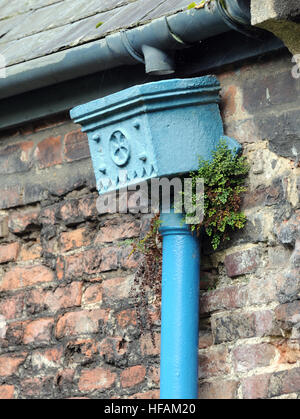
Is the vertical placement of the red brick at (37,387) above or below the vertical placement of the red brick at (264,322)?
below

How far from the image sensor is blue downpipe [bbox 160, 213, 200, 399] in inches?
123

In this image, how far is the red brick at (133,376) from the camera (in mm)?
3393

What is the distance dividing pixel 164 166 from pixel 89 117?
0.39 metres

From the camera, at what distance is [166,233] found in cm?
331

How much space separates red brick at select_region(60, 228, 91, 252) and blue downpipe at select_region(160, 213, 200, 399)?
1.63ft

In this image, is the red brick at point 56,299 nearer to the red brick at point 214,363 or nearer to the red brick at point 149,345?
the red brick at point 149,345

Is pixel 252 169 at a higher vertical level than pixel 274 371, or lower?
higher

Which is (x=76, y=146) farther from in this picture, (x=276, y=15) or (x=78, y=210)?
(x=276, y=15)

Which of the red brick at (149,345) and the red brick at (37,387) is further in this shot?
the red brick at (37,387)

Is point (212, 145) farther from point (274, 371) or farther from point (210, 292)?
point (274, 371)

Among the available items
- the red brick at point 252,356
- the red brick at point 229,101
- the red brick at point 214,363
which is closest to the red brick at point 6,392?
the red brick at point 214,363

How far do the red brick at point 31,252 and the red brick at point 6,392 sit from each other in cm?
55

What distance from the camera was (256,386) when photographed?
306 cm
